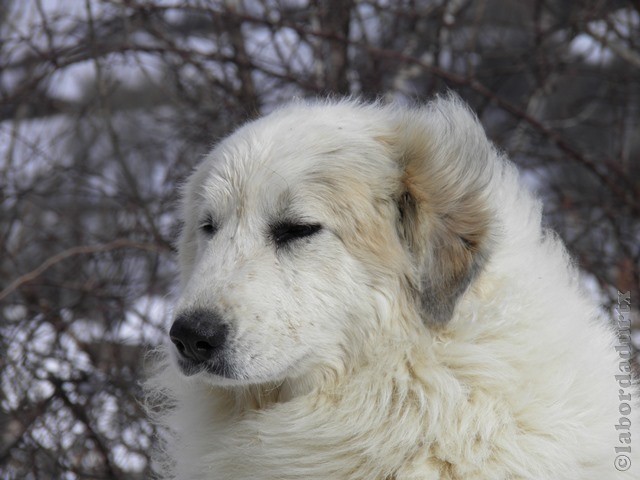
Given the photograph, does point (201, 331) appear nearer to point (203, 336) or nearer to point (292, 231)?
point (203, 336)

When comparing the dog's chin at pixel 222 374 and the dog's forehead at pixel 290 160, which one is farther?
the dog's forehead at pixel 290 160

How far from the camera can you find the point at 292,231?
273 cm

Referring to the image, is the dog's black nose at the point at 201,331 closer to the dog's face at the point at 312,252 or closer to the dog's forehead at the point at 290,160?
the dog's face at the point at 312,252

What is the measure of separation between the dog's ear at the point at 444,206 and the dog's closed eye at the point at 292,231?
Result: 32cm

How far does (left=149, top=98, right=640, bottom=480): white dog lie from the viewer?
2.50 meters

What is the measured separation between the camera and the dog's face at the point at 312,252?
8.29 ft

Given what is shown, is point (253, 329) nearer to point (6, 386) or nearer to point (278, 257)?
point (278, 257)

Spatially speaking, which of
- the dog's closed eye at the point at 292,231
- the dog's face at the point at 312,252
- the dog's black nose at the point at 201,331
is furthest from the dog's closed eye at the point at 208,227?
the dog's black nose at the point at 201,331

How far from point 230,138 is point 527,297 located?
132cm
